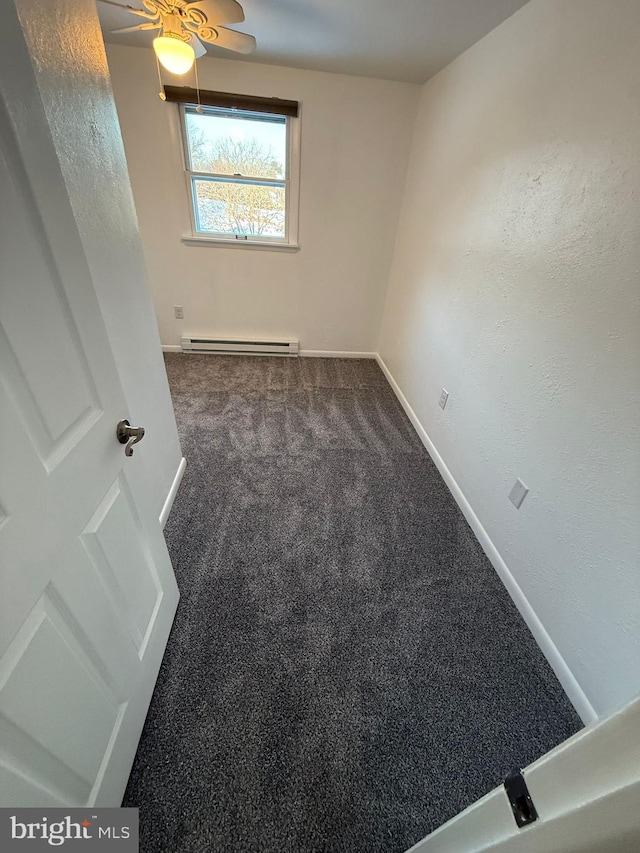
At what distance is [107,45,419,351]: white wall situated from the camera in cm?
231

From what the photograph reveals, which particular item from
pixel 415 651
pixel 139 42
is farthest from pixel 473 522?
pixel 139 42

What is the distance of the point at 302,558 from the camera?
1.55 metres

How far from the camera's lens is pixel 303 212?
278cm

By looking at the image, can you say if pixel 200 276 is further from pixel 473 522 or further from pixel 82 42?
pixel 473 522

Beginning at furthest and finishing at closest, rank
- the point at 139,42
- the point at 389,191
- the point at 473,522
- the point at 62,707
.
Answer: the point at 389,191 < the point at 139,42 < the point at 473,522 < the point at 62,707

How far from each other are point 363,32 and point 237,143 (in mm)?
1166

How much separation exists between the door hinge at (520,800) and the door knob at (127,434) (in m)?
0.92

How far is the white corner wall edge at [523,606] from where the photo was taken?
115 cm

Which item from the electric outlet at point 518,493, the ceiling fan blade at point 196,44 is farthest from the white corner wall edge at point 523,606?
the ceiling fan blade at point 196,44

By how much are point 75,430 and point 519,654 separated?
1.65m

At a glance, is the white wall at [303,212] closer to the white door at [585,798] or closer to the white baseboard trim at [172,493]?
the white baseboard trim at [172,493]

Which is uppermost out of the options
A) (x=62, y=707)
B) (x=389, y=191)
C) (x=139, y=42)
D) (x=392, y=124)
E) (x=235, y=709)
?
(x=139, y=42)
